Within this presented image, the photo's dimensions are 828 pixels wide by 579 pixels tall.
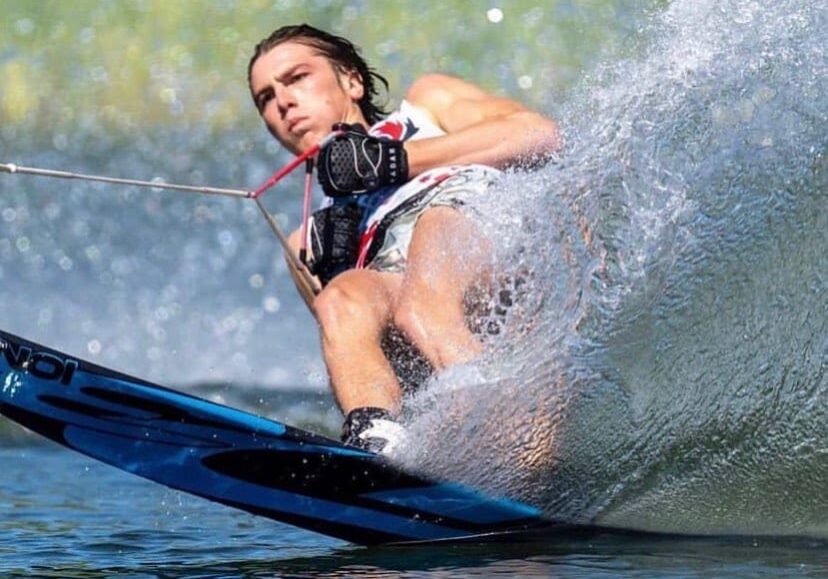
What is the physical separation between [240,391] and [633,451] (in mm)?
4381

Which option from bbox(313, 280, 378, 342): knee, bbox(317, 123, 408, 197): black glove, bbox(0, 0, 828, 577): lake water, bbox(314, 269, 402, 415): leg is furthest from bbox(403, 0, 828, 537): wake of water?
bbox(317, 123, 408, 197): black glove

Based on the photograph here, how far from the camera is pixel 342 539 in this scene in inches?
148

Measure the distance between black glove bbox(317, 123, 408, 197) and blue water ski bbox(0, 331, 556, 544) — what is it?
683mm

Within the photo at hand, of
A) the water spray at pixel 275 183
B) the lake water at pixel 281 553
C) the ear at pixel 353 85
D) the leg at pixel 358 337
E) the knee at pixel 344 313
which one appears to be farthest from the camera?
the ear at pixel 353 85

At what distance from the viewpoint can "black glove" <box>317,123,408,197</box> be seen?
4082 mm

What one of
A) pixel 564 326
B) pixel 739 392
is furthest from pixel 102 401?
pixel 739 392

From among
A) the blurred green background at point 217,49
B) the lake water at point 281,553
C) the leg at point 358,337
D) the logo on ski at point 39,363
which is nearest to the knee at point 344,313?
the leg at point 358,337

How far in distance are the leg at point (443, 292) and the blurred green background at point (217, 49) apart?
7.47m

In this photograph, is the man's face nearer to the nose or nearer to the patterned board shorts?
the nose

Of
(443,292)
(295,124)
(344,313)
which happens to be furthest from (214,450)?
(295,124)

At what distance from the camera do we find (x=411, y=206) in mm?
4219

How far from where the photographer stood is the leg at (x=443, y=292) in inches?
150

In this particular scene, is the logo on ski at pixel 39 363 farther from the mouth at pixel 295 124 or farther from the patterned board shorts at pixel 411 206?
the mouth at pixel 295 124

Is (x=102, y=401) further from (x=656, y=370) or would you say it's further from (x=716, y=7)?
(x=716, y=7)
